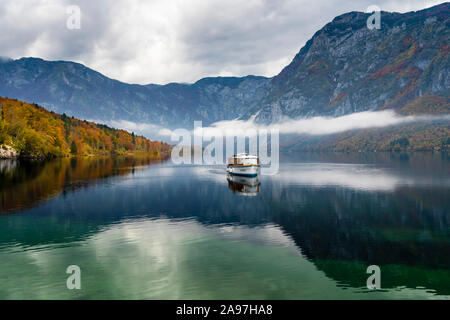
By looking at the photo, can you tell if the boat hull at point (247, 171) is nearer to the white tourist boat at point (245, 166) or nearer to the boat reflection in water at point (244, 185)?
the white tourist boat at point (245, 166)

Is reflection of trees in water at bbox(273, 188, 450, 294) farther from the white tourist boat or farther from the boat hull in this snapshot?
the white tourist boat

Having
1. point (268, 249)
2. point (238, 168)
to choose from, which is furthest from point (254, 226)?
point (238, 168)

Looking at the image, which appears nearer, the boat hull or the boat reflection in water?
the boat reflection in water

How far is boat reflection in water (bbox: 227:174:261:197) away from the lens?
255ft

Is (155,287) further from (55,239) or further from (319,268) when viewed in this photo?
(55,239)

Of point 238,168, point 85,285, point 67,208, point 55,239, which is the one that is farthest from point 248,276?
point 238,168

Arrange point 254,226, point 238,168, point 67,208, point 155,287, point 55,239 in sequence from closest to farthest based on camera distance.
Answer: point 155,287, point 55,239, point 254,226, point 67,208, point 238,168

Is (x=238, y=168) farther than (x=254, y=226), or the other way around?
(x=238, y=168)

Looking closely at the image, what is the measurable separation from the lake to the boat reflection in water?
12.0m

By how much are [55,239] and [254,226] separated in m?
24.2

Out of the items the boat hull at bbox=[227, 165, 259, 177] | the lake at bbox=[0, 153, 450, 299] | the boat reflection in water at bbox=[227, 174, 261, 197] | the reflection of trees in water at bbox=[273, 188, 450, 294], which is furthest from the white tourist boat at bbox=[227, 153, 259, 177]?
the lake at bbox=[0, 153, 450, 299]

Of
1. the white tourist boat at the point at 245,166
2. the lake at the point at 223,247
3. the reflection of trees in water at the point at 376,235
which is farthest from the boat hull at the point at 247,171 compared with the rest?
the lake at the point at 223,247
